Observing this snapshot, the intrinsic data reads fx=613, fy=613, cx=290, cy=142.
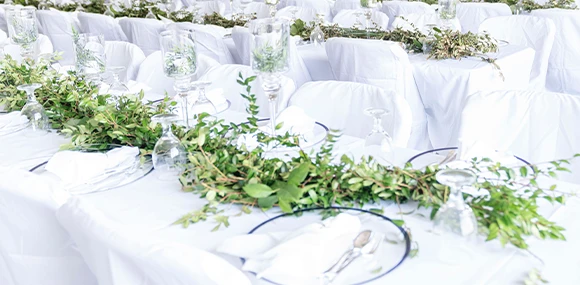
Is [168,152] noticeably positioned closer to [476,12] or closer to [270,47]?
[270,47]

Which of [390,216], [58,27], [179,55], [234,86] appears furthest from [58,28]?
[390,216]

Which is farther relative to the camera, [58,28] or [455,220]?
[58,28]

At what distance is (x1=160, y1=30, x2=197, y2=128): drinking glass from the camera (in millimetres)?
1520

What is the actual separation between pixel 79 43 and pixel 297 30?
6.13 ft

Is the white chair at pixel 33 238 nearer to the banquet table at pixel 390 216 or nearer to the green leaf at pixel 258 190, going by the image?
the banquet table at pixel 390 216

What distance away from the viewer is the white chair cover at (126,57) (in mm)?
3092

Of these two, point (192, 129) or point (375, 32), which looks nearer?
Answer: point (192, 129)

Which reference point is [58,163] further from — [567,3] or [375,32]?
[567,3]

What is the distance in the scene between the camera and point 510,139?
5.84 ft

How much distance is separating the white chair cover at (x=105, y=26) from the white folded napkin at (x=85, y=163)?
11.5 ft

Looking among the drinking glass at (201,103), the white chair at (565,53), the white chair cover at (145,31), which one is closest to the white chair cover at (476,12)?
the white chair at (565,53)

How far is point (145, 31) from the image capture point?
444 centimetres

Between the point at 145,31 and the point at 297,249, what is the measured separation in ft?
12.3

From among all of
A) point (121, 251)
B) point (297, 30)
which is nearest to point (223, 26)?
point (297, 30)
